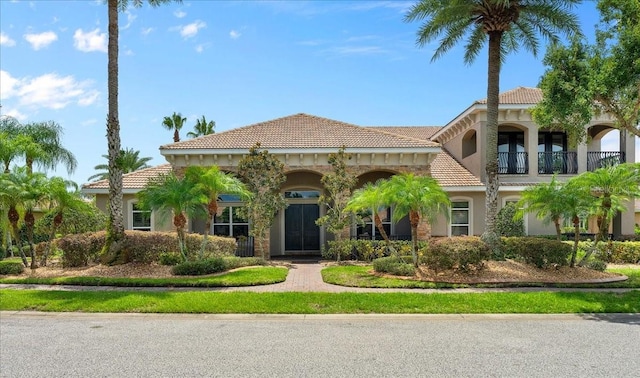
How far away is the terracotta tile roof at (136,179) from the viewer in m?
20.6

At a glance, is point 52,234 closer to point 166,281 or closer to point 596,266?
point 166,281

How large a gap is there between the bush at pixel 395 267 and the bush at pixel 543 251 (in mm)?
3539

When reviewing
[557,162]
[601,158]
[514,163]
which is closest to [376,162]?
[514,163]

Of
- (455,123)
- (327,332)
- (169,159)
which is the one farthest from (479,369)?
(455,123)

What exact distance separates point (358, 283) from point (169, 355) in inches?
263

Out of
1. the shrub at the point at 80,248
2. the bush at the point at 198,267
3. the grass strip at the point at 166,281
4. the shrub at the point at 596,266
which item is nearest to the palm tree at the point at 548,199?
the shrub at the point at 596,266

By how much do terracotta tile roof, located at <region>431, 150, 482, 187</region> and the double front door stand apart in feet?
19.3

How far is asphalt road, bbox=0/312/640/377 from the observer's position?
240 inches

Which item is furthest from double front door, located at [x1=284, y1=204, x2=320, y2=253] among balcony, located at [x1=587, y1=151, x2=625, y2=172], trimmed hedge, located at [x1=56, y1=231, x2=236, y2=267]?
balcony, located at [x1=587, y1=151, x2=625, y2=172]

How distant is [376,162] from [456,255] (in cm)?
783

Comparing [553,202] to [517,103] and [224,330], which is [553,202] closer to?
[517,103]

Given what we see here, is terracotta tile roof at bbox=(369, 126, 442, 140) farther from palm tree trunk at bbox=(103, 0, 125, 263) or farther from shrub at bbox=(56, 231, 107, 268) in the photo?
shrub at bbox=(56, 231, 107, 268)

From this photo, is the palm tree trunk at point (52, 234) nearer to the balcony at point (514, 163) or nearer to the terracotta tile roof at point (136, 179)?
the terracotta tile roof at point (136, 179)

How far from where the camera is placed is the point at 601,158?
898 inches
